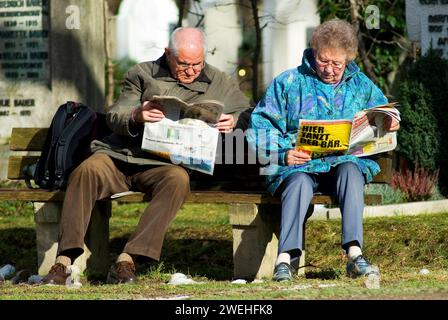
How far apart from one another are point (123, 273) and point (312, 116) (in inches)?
55.7

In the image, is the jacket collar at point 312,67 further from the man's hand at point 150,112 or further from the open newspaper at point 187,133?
the man's hand at point 150,112

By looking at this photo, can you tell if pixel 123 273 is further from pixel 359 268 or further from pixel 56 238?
pixel 359 268

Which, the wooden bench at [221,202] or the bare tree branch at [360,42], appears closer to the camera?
the wooden bench at [221,202]

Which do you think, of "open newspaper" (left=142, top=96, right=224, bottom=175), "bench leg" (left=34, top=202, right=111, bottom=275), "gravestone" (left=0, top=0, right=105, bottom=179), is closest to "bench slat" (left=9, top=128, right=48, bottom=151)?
"bench leg" (left=34, top=202, right=111, bottom=275)

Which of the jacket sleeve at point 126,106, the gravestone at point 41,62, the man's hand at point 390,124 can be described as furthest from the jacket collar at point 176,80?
the gravestone at point 41,62

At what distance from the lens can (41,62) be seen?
11.7 meters

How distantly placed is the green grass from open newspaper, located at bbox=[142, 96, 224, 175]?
76 cm

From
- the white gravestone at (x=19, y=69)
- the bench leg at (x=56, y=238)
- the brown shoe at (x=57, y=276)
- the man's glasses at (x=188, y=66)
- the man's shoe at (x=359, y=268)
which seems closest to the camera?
the man's shoe at (x=359, y=268)

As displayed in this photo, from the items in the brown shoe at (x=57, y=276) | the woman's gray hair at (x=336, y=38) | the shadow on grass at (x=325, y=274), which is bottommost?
the shadow on grass at (x=325, y=274)

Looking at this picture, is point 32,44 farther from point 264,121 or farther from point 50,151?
point 264,121

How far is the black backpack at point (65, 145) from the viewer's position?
7.59m

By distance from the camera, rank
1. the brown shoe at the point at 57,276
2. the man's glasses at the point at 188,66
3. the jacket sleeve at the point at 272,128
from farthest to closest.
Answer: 1. the man's glasses at the point at 188,66
2. the jacket sleeve at the point at 272,128
3. the brown shoe at the point at 57,276

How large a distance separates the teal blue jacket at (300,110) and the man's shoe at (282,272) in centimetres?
57

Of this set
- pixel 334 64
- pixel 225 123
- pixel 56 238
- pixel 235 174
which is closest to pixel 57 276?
pixel 56 238
